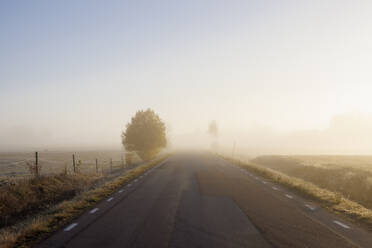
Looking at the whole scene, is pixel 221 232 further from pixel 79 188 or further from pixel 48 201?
pixel 79 188

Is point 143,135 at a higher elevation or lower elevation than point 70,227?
higher

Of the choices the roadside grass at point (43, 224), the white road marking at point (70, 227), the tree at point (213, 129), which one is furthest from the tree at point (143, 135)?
the tree at point (213, 129)

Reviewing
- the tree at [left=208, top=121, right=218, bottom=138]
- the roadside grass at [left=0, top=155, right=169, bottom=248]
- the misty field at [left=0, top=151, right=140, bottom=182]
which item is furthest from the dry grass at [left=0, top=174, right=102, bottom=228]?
the tree at [left=208, top=121, right=218, bottom=138]

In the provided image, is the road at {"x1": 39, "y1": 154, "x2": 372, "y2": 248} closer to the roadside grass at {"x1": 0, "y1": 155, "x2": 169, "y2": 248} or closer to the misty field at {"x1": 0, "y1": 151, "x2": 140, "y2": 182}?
the roadside grass at {"x1": 0, "y1": 155, "x2": 169, "y2": 248}

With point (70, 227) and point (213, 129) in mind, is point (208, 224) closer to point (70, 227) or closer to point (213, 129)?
point (70, 227)

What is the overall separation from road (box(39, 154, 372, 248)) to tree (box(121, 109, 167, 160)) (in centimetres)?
3236

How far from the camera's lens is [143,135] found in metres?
42.4

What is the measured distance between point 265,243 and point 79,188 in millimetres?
10722

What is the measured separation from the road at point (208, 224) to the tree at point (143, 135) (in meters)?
32.4

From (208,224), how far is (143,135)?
120 ft

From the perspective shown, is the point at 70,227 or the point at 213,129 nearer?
the point at 70,227

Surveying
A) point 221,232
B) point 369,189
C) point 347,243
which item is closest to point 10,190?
→ point 221,232

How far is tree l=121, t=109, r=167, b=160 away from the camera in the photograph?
4234 cm

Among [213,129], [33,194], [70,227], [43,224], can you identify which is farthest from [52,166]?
[213,129]
